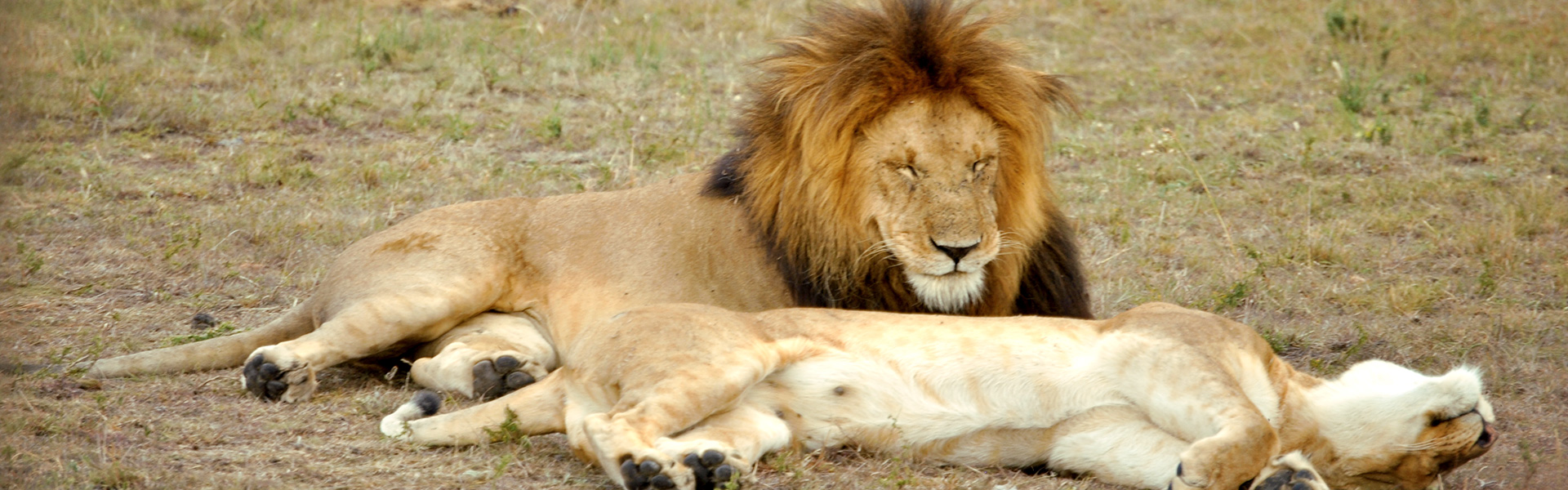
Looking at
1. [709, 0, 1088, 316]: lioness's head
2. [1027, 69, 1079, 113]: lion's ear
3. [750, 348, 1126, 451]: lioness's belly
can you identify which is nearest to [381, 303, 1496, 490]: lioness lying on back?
[750, 348, 1126, 451]: lioness's belly

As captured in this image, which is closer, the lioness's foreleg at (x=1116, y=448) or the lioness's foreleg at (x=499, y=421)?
the lioness's foreleg at (x=1116, y=448)

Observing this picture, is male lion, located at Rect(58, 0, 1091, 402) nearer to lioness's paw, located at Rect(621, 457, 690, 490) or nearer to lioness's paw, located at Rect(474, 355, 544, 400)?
lioness's paw, located at Rect(474, 355, 544, 400)

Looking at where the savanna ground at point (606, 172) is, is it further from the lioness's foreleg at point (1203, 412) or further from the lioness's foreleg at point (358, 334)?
the lioness's foreleg at point (1203, 412)

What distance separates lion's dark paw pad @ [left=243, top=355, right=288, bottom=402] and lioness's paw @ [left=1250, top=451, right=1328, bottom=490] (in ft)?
7.76

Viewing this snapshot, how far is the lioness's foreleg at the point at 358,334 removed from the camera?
378 centimetres

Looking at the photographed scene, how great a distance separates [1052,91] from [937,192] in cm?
60

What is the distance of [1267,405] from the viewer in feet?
10.7

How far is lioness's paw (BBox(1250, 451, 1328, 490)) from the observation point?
2879 mm

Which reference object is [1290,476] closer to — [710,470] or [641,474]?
[710,470]

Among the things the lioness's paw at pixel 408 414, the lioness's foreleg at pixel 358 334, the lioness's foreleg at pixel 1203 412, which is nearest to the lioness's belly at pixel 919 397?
the lioness's foreleg at pixel 1203 412

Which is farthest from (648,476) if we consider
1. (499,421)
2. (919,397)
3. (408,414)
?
(408,414)

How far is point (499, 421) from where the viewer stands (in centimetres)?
339

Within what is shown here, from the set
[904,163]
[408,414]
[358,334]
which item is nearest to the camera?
[408,414]

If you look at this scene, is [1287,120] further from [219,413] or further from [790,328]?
[219,413]
